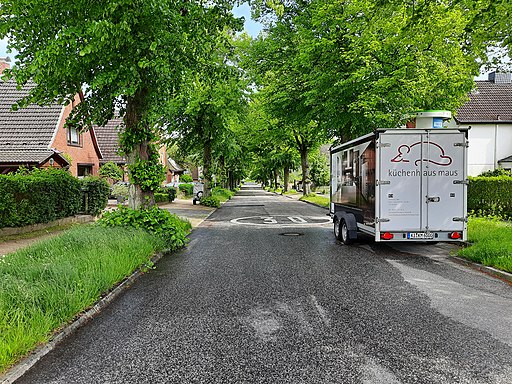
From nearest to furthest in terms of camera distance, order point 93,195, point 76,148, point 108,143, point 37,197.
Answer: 1. point 37,197
2. point 93,195
3. point 76,148
4. point 108,143

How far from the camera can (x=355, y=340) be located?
14.8 feet

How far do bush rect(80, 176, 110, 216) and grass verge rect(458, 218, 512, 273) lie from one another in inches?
523

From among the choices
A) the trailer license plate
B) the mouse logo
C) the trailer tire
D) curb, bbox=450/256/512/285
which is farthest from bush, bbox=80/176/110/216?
curb, bbox=450/256/512/285

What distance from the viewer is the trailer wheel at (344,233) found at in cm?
1117

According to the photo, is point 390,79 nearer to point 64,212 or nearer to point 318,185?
point 64,212

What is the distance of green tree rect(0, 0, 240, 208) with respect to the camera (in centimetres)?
806

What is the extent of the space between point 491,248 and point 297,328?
19.4 feet

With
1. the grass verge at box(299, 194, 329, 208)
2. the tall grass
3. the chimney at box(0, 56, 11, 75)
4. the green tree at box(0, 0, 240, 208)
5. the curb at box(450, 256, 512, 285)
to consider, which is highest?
the chimney at box(0, 56, 11, 75)

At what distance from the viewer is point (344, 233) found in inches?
451

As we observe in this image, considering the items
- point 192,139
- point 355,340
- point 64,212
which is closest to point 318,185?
point 192,139

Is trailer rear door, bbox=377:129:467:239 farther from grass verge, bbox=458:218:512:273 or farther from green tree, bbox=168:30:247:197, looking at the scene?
green tree, bbox=168:30:247:197

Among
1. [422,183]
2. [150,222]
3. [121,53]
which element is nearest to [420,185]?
[422,183]

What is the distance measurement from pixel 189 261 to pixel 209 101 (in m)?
14.5

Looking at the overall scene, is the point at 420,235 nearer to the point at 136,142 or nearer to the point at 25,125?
the point at 136,142
